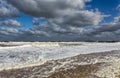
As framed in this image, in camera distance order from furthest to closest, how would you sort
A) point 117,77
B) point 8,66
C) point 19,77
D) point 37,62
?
1. point 37,62
2. point 8,66
3. point 19,77
4. point 117,77

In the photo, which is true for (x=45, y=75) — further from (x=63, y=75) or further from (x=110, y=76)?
(x=110, y=76)

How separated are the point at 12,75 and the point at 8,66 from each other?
3.57 meters

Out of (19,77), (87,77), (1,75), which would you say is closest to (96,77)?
(87,77)

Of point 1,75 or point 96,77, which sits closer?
point 96,77

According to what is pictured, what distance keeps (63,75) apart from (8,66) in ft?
20.2

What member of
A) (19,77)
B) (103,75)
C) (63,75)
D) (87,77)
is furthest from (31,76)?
(103,75)

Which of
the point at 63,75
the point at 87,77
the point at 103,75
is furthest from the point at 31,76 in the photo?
the point at 103,75

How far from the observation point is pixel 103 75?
14734 millimetres

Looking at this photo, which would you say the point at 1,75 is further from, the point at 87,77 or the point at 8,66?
the point at 87,77

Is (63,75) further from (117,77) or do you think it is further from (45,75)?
(117,77)

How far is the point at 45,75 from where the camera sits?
15867mm

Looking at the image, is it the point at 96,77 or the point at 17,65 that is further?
the point at 17,65

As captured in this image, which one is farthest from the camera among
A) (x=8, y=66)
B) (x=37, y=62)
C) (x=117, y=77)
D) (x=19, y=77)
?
(x=37, y=62)

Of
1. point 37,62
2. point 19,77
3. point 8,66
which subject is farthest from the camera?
point 37,62
